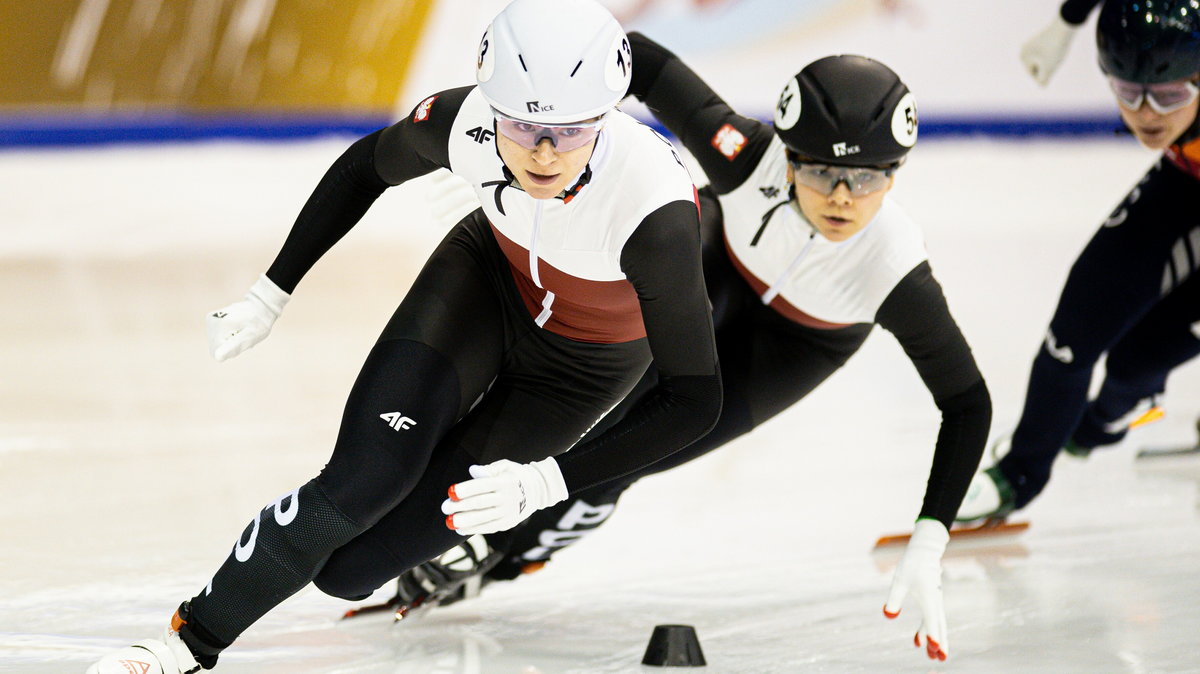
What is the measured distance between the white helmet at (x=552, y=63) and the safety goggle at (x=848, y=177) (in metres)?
0.57

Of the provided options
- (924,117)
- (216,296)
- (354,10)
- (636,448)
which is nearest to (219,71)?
(354,10)

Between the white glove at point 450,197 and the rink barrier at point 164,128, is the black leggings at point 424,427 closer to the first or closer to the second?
the white glove at point 450,197

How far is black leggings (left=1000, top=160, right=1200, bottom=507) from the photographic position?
3.44 metres

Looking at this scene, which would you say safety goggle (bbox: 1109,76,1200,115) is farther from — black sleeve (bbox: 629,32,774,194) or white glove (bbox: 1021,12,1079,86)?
black sleeve (bbox: 629,32,774,194)

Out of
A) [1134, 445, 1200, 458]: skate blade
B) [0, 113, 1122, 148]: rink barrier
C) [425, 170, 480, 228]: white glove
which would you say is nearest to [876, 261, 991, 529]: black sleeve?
[425, 170, 480, 228]: white glove

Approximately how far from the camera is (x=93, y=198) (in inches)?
321

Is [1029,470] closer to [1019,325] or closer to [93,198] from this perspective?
[1019,325]

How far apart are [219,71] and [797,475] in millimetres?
6449

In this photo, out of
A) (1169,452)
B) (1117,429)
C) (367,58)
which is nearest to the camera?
(1117,429)

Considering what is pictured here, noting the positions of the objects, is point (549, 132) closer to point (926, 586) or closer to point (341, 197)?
point (341, 197)

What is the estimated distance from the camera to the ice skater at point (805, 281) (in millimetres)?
2551

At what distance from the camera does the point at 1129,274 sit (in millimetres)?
3428

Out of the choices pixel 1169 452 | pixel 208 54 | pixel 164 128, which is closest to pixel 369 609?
pixel 1169 452

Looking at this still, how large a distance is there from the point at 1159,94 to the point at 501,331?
1.78 metres
